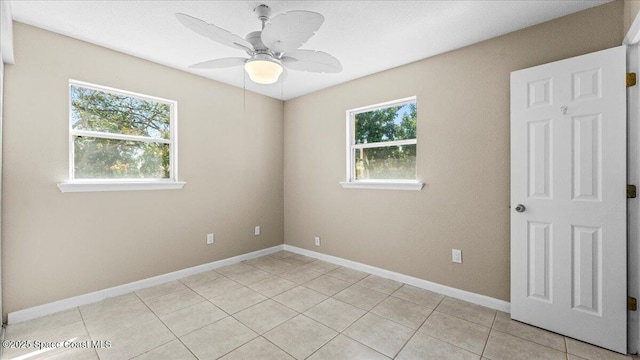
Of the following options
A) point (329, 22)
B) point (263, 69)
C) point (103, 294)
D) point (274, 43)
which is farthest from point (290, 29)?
point (103, 294)

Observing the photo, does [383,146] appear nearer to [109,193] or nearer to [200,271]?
[200,271]

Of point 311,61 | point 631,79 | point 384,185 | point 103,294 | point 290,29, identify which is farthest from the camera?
point 384,185

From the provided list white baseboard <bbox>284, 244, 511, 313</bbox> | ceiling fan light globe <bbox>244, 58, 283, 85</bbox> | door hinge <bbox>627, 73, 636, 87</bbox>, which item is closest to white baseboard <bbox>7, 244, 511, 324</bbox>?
white baseboard <bbox>284, 244, 511, 313</bbox>

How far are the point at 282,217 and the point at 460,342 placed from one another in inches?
117

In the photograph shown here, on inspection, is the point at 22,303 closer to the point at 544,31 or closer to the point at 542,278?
the point at 542,278

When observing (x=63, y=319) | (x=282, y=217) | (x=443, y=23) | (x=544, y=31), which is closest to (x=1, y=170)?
(x=63, y=319)

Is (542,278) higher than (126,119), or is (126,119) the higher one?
(126,119)

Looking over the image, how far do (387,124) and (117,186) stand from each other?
2.97m

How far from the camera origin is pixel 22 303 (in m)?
2.23

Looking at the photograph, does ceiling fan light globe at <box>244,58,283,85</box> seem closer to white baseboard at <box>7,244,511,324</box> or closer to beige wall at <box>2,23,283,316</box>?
beige wall at <box>2,23,283,316</box>

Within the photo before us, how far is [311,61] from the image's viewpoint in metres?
1.97

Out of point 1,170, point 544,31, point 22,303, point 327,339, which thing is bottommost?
point 327,339

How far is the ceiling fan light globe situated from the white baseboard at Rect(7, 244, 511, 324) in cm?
248

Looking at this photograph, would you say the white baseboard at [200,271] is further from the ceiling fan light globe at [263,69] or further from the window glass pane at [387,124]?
the ceiling fan light globe at [263,69]
